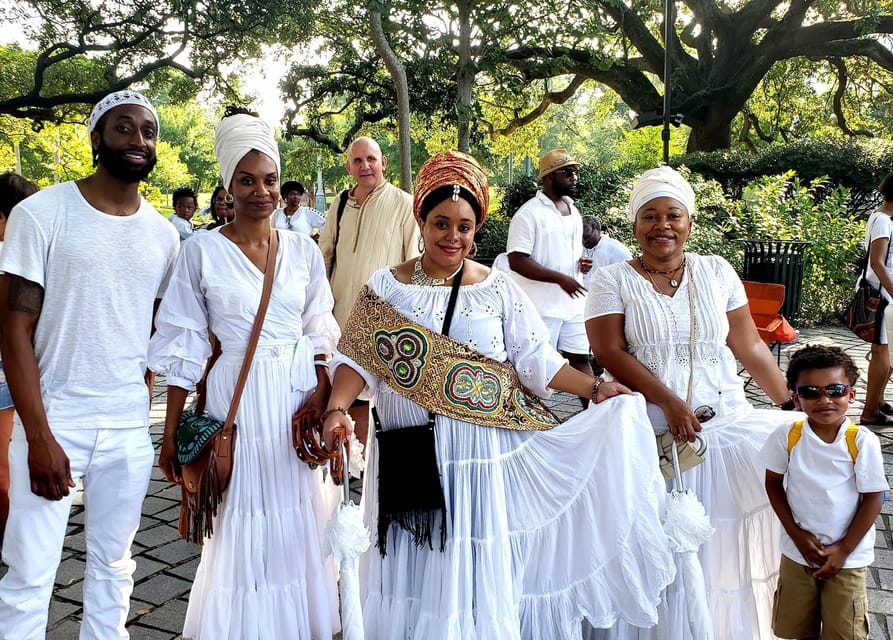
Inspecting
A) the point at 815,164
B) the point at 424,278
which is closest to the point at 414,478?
the point at 424,278

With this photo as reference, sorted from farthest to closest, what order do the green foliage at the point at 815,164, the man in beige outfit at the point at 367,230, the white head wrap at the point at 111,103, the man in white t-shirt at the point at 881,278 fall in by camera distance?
the green foliage at the point at 815,164 < the man in white t-shirt at the point at 881,278 < the man in beige outfit at the point at 367,230 < the white head wrap at the point at 111,103

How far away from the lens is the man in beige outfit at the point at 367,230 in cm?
568

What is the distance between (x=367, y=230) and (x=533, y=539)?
127 inches

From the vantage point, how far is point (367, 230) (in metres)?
5.73

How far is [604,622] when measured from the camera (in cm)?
285

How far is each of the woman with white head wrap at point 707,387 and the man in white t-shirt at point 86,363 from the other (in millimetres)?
1918

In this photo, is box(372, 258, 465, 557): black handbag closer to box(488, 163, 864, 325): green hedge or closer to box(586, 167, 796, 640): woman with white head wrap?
box(586, 167, 796, 640): woman with white head wrap

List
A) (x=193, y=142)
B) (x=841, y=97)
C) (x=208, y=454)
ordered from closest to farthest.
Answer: (x=208, y=454), (x=841, y=97), (x=193, y=142)

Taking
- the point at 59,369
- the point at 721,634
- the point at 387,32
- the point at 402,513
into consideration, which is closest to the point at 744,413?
the point at 721,634

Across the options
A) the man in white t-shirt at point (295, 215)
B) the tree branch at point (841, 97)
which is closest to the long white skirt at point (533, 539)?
the man in white t-shirt at point (295, 215)

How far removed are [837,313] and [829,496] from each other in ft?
35.2

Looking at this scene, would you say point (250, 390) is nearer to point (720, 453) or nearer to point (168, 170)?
point (720, 453)

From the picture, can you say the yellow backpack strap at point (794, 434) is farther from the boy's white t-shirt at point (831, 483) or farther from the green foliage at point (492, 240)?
the green foliage at point (492, 240)

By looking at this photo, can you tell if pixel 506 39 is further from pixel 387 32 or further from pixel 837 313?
pixel 837 313
